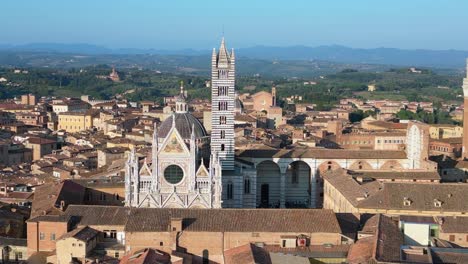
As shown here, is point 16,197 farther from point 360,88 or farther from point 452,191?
point 360,88

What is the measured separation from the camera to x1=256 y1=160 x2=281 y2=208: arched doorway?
176ft

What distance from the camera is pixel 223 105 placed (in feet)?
158

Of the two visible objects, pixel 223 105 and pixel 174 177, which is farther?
pixel 223 105

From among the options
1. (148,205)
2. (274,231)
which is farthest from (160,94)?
(274,231)

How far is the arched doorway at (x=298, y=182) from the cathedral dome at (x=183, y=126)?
38.8 ft

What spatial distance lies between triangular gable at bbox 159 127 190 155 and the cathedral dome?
1.21 metres

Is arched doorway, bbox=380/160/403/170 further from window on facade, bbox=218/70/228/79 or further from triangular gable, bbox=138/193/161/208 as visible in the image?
triangular gable, bbox=138/193/161/208

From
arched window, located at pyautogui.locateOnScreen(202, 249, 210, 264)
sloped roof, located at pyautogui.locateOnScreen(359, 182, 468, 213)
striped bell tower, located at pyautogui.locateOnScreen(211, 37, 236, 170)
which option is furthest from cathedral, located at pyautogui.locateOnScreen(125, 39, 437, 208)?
sloped roof, located at pyautogui.locateOnScreen(359, 182, 468, 213)

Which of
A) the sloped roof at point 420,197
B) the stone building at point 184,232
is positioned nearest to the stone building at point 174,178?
the stone building at point 184,232

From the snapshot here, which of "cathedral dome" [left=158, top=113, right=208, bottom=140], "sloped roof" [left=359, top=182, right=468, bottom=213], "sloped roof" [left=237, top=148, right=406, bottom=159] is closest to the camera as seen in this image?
"sloped roof" [left=359, top=182, right=468, bottom=213]

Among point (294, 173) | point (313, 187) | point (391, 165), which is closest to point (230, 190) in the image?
point (313, 187)

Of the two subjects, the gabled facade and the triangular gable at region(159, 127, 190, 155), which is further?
the triangular gable at region(159, 127, 190, 155)

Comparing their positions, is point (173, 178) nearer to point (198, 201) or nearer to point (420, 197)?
point (198, 201)

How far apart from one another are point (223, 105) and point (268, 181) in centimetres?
842
